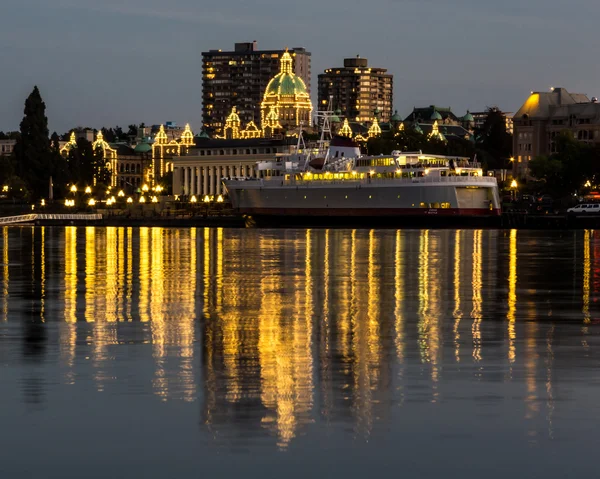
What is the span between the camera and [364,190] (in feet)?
414

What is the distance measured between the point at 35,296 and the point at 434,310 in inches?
428

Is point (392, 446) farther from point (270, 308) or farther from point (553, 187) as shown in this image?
point (553, 187)

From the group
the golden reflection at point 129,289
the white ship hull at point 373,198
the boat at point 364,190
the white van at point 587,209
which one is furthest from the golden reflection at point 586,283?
the boat at point 364,190

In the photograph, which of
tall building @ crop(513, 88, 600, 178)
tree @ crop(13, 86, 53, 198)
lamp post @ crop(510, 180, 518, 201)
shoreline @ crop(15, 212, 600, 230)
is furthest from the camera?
tall building @ crop(513, 88, 600, 178)

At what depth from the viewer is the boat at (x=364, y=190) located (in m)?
121

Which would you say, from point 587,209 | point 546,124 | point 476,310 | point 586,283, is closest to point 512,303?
point 476,310

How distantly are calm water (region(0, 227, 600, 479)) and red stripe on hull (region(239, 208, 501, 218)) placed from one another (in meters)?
82.7

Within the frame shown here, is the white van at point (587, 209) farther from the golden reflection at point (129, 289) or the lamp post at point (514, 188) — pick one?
the golden reflection at point (129, 289)

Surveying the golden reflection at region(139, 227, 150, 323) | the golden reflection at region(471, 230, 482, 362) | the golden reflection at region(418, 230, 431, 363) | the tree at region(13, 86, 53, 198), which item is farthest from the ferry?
the golden reflection at region(471, 230, 482, 362)

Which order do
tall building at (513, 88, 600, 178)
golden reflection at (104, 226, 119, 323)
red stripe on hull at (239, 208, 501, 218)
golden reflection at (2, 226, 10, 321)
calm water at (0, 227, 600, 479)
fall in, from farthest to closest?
tall building at (513, 88, 600, 178), red stripe on hull at (239, 208, 501, 218), golden reflection at (2, 226, 10, 321), golden reflection at (104, 226, 119, 323), calm water at (0, 227, 600, 479)

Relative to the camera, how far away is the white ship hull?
398 ft

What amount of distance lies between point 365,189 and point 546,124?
76.3m

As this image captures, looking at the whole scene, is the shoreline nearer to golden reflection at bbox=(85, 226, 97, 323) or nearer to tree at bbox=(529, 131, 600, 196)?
tree at bbox=(529, 131, 600, 196)

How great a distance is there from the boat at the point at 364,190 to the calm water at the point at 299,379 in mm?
84088
